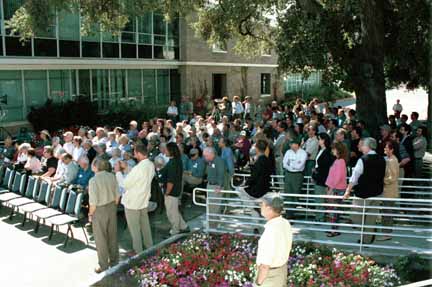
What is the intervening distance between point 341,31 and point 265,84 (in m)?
25.7

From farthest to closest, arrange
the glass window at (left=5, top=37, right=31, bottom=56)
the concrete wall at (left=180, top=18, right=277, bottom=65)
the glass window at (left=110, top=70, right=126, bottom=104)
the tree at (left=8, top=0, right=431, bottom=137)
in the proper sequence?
the concrete wall at (left=180, top=18, right=277, bottom=65)
the glass window at (left=110, top=70, right=126, bottom=104)
the glass window at (left=5, top=37, right=31, bottom=56)
the tree at (left=8, top=0, right=431, bottom=137)

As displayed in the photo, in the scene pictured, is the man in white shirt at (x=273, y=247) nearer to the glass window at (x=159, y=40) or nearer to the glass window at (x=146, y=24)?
the glass window at (x=146, y=24)

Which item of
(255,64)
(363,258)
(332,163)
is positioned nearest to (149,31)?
(255,64)

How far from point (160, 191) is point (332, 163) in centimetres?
338

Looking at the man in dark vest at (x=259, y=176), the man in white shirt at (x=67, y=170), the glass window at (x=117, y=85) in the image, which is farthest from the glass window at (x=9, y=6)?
the man in dark vest at (x=259, y=176)

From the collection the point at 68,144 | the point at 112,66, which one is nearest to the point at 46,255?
the point at 68,144

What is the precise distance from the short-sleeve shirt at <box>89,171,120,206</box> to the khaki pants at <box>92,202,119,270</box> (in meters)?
0.11

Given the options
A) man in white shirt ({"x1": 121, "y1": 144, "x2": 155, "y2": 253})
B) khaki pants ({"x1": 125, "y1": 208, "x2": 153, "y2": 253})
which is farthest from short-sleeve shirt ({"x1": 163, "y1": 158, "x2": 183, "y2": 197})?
khaki pants ({"x1": 125, "y1": 208, "x2": 153, "y2": 253})

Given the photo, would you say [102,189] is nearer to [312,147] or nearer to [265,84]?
[312,147]

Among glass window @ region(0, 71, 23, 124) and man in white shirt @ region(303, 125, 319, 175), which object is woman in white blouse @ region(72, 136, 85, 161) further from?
glass window @ region(0, 71, 23, 124)

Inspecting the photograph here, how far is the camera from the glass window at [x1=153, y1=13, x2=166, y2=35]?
28609 millimetres

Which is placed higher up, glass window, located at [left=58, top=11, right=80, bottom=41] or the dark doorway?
glass window, located at [left=58, top=11, right=80, bottom=41]

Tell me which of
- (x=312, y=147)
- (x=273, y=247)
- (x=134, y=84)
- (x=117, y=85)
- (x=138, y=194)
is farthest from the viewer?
(x=134, y=84)

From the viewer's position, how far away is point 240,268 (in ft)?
22.9
